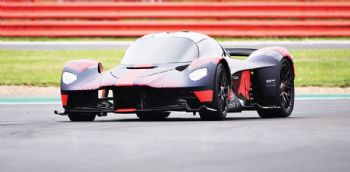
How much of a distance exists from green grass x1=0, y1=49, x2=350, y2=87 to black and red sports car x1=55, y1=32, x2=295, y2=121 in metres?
9.09

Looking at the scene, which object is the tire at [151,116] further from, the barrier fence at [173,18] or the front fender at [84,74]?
the barrier fence at [173,18]

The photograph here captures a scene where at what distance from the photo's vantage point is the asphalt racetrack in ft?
26.2

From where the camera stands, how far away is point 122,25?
2806 cm

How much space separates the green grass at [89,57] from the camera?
77.6 feet

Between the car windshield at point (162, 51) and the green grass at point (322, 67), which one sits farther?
the green grass at point (322, 67)

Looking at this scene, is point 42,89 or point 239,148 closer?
point 239,148

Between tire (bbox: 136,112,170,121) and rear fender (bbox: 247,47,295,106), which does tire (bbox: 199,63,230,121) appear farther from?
tire (bbox: 136,112,170,121)

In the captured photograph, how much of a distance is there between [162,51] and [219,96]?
114 cm

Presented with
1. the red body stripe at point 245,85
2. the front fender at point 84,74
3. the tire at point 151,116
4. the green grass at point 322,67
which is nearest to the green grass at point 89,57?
the green grass at point 322,67

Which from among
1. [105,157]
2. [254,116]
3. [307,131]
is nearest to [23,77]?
[254,116]

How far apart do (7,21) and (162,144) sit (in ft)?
65.4

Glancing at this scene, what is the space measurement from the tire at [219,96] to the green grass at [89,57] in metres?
10.4

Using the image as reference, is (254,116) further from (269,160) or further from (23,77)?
(23,77)

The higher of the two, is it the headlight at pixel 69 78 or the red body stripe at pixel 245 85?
the headlight at pixel 69 78
